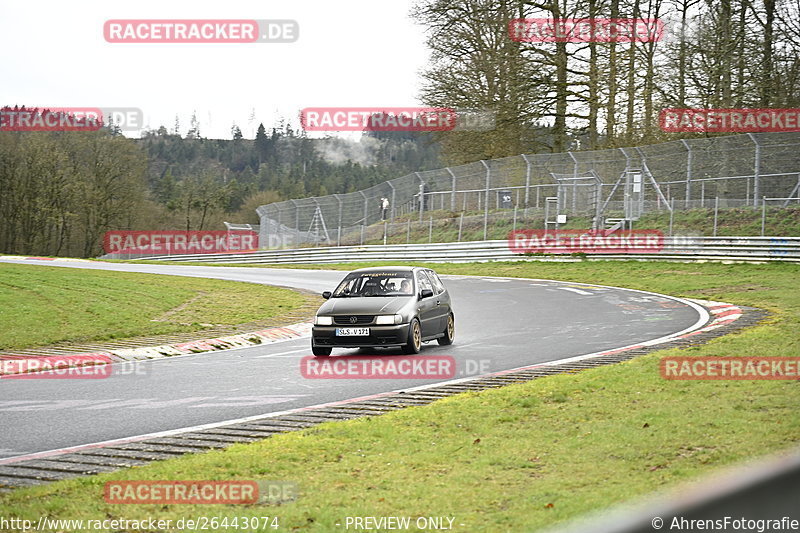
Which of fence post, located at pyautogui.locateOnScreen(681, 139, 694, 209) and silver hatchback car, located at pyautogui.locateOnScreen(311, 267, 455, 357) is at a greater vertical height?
fence post, located at pyautogui.locateOnScreen(681, 139, 694, 209)

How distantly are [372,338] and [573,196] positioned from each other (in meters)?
26.8

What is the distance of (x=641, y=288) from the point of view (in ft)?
87.7

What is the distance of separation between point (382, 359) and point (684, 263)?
68.4 feet

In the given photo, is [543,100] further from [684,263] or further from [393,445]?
[393,445]

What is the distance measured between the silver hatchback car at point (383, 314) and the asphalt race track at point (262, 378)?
0.48m

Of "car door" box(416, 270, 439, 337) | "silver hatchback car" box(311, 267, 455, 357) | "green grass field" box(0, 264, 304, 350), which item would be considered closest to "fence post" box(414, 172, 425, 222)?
"green grass field" box(0, 264, 304, 350)

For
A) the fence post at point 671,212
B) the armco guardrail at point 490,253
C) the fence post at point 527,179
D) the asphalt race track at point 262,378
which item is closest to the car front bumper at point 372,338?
the asphalt race track at point 262,378

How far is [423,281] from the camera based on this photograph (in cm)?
1544

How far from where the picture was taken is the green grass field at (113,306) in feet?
53.4

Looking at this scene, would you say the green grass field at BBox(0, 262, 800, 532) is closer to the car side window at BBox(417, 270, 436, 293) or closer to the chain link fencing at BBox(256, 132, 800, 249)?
the car side window at BBox(417, 270, 436, 293)

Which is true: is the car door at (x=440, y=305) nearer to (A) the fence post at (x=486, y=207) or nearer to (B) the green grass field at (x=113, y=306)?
(B) the green grass field at (x=113, y=306)

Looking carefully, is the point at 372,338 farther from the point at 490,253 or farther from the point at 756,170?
the point at 490,253

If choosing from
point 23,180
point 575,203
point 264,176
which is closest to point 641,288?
point 575,203

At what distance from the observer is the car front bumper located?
536 inches
